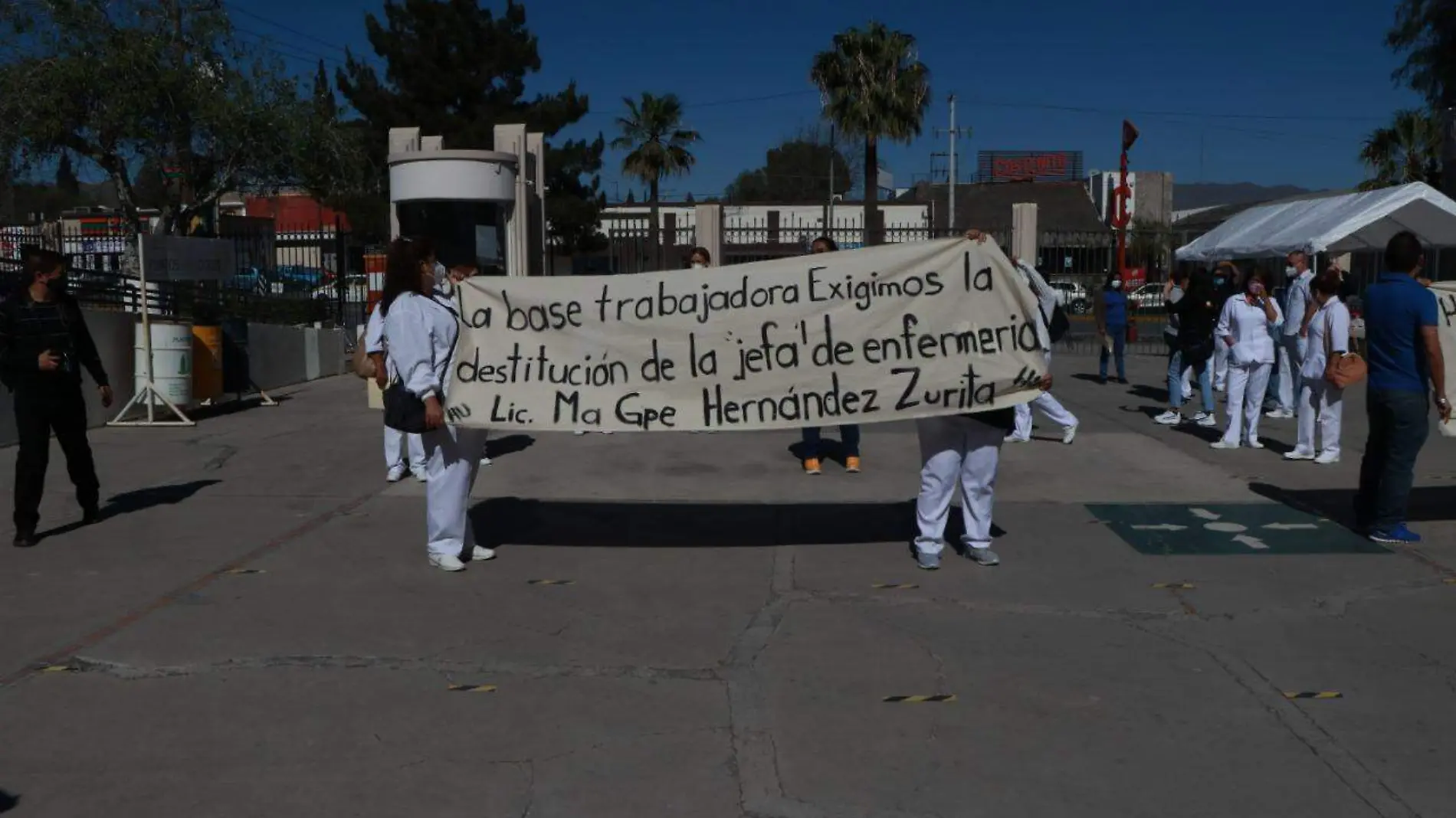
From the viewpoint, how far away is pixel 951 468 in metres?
6.93

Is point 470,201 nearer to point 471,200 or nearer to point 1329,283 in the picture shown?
point 471,200

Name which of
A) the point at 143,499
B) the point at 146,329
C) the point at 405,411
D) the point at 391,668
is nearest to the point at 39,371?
the point at 143,499

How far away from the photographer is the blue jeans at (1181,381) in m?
13.2

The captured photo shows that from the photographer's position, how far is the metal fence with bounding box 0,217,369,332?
1392 centimetres

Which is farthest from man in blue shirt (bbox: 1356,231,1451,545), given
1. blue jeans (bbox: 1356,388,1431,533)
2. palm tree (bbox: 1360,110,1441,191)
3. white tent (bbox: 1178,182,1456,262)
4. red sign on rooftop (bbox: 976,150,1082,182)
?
red sign on rooftop (bbox: 976,150,1082,182)

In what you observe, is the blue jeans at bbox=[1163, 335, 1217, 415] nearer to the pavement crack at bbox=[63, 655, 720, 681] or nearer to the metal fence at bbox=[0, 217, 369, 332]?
the pavement crack at bbox=[63, 655, 720, 681]

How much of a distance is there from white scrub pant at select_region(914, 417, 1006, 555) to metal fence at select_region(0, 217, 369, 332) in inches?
360

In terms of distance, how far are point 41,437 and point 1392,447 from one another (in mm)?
8054

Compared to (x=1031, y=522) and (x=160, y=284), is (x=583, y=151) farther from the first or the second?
(x=1031, y=522)

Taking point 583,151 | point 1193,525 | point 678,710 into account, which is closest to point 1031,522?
point 1193,525

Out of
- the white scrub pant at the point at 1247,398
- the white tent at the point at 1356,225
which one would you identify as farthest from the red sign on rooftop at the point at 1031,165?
the white scrub pant at the point at 1247,398

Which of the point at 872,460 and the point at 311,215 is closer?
the point at 872,460

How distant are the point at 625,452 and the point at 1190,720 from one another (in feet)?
22.9

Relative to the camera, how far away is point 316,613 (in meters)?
6.18
